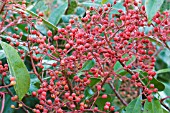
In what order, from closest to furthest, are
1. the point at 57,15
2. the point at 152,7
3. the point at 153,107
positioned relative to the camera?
1. the point at 152,7
2. the point at 153,107
3. the point at 57,15

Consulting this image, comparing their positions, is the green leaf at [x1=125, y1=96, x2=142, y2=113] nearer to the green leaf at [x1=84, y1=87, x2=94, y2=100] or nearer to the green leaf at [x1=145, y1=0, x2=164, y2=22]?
the green leaf at [x1=84, y1=87, x2=94, y2=100]

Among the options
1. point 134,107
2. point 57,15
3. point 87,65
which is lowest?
point 134,107

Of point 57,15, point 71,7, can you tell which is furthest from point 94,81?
point 71,7

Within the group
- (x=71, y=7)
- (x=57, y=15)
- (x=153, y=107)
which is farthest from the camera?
(x=71, y=7)

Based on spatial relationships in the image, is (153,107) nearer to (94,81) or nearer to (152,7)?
(94,81)

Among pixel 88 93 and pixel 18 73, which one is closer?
pixel 18 73

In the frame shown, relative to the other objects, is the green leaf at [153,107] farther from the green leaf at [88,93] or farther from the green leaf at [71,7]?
the green leaf at [71,7]

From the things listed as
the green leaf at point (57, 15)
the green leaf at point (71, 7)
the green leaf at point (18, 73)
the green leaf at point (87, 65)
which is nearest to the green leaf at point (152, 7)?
the green leaf at point (87, 65)
